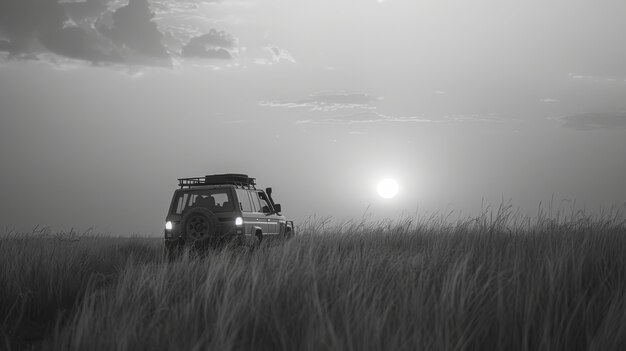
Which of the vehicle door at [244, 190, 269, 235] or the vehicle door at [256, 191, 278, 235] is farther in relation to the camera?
the vehicle door at [256, 191, 278, 235]

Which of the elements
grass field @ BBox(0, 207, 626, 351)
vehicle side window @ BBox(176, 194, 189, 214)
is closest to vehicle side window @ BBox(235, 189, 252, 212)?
vehicle side window @ BBox(176, 194, 189, 214)

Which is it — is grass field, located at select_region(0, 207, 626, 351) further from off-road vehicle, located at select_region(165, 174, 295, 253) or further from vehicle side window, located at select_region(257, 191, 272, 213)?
vehicle side window, located at select_region(257, 191, 272, 213)

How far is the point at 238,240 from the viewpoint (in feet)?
36.9

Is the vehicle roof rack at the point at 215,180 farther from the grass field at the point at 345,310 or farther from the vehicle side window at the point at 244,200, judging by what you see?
the grass field at the point at 345,310

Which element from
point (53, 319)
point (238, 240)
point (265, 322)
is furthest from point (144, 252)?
point (265, 322)

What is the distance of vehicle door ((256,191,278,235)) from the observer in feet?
43.0

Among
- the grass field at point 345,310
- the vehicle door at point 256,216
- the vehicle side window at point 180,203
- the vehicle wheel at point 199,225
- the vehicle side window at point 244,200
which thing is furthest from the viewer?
the vehicle side window at point 180,203

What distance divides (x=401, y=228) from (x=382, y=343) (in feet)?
27.2

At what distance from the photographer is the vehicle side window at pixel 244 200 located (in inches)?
460

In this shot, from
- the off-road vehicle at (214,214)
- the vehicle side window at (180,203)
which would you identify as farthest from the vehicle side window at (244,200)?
the vehicle side window at (180,203)

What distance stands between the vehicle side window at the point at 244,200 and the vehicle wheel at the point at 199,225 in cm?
77

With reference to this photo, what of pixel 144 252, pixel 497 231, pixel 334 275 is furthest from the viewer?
pixel 144 252

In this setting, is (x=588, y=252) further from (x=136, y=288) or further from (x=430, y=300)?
(x=136, y=288)

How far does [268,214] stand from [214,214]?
84.2 inches
